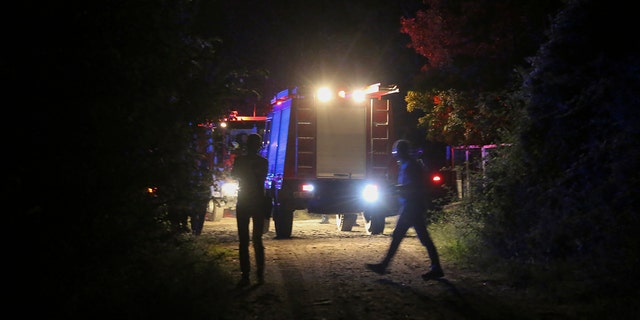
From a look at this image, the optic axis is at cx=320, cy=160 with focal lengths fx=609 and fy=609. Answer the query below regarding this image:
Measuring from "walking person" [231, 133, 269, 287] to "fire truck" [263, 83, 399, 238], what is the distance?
5.31 metres

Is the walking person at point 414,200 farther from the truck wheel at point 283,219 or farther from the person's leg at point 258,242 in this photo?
the truck wheel at point 283,219

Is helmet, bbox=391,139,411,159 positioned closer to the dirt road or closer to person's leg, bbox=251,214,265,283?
the dirt road

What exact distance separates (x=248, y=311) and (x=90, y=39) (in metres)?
3.15

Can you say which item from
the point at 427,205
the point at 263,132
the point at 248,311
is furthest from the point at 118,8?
the point at 263,132

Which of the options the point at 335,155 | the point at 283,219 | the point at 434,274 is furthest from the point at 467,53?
the point at 434,274

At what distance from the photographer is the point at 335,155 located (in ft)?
45.3

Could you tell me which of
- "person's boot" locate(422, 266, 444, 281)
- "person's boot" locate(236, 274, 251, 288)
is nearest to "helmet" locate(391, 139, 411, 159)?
"person's boot" locate(422, 266, 444, 281)

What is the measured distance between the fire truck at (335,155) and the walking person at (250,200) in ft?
17.4

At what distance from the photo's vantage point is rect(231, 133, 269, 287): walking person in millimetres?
7711

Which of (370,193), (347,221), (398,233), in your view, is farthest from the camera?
(347,221)

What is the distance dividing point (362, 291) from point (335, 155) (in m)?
6.65

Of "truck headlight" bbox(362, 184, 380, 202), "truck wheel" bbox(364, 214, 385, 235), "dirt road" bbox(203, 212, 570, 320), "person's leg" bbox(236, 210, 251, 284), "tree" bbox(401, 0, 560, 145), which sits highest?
"tree" bbox(401, 0, 560, 145)

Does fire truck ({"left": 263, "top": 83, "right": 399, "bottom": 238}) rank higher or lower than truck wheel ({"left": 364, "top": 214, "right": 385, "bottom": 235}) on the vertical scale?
higher

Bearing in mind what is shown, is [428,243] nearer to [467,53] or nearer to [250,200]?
[250,200]
